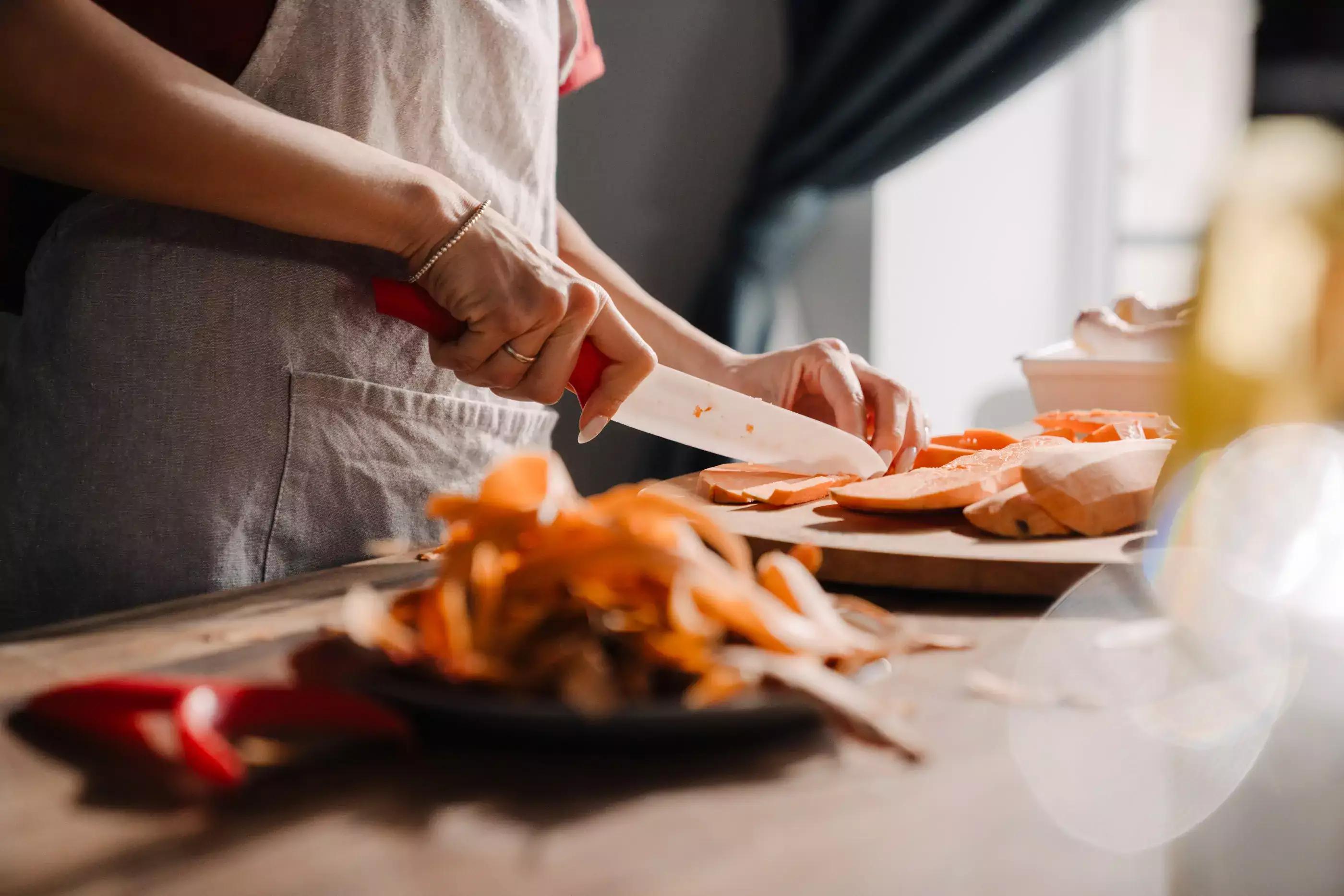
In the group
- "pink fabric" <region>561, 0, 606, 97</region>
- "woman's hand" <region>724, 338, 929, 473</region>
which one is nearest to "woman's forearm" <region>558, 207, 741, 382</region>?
"woman's hand" <region>724, 338, 929, 473</region>

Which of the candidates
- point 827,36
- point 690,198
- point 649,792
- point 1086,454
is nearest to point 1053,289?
point 827,36

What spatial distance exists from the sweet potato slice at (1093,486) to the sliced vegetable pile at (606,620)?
1.18 feet

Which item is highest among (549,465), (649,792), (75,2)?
(75,2)

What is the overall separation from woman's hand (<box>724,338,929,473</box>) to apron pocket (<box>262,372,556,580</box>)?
1.31ft

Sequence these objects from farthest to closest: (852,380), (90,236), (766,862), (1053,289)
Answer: (1053,289), (852,380), (90,236), (766,862)

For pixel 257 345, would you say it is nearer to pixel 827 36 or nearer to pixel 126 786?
pixel 126 786

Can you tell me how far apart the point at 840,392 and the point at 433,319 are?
21.1 inches

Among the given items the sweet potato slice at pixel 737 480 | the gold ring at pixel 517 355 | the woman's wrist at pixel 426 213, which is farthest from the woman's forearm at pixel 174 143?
the sweet potato slice at pixel 737 480

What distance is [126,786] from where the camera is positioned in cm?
43

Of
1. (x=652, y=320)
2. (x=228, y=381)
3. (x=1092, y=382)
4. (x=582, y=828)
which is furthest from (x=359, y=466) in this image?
(x=1092, y=382)

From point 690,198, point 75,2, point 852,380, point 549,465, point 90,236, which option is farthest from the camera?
point 690,198

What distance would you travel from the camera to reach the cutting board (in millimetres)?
757

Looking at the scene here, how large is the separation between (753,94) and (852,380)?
1.85 meters

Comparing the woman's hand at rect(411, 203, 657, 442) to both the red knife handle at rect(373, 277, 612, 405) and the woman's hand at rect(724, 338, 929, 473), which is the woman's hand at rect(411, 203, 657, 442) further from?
the woman's hand at rect(724, 338, 929, 473)
